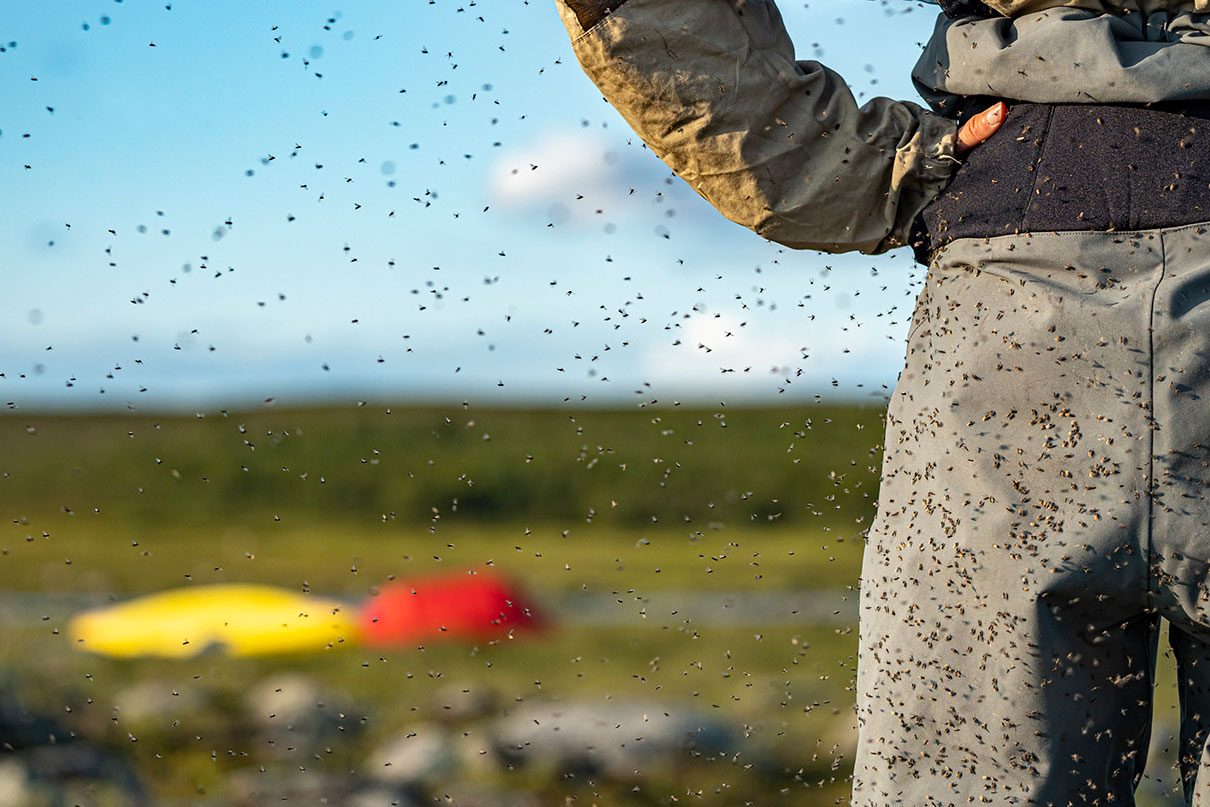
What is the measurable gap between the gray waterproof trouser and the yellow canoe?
20.7ft


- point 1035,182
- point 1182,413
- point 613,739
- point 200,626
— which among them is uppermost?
point 1035,182

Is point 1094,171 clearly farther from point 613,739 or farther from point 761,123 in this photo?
point 613,739

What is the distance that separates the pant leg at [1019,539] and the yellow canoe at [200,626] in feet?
20.6

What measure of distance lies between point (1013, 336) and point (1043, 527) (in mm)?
Result: 281

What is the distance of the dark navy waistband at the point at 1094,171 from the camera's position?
1.68 meters

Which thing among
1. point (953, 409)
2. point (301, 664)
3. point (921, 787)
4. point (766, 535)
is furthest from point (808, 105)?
point (766, 535)

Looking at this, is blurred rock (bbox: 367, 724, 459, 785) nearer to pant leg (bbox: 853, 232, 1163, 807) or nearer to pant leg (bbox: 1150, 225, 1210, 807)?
pant leg (bbox: 853, 232, 1163, 807)

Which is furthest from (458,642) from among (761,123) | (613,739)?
(761,123)

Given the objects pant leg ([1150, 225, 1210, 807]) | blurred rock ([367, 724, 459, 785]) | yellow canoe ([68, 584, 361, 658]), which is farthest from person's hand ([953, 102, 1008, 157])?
yellow canoe ([68, 584, 361, 658])

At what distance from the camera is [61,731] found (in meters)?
5.56

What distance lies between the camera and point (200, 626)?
396 inches

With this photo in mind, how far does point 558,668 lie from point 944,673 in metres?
6.95

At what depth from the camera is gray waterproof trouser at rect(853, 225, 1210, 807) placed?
1664mm

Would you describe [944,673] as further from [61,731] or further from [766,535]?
[766,535]
